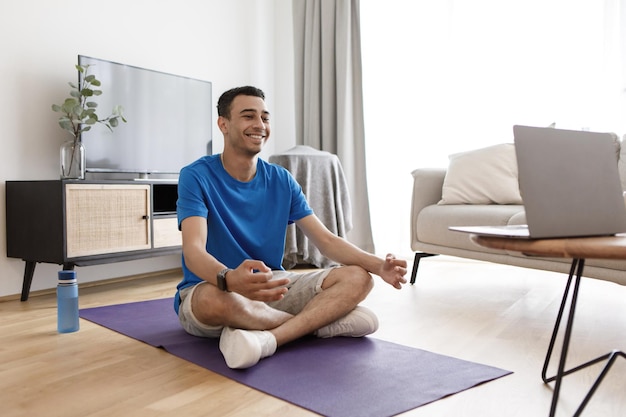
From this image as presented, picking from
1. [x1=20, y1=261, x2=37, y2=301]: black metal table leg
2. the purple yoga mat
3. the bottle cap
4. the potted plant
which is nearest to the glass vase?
the potted plant

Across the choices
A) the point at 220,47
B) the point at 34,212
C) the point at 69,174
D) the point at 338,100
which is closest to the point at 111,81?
the point at 69,174

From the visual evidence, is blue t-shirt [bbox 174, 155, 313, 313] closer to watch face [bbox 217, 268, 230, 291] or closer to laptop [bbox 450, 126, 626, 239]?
watch face [bbox 217, 268, 230, 291]

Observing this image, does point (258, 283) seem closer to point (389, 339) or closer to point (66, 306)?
point (389, 339)

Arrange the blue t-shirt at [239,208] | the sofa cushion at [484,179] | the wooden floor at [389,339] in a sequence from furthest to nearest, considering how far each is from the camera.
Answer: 1. the sofa cushion at [484,179]
2. the blue t-shirt at [239,208]
3. the wooden floor at [389,339]

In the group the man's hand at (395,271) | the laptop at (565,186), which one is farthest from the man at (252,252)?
the laptop at (565,186)

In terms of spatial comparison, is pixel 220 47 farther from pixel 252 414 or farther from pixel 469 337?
pixel 252 414

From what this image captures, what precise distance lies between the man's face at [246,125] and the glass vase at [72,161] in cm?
122

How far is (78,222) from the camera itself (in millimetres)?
2668

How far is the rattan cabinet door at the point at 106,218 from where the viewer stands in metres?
2.65

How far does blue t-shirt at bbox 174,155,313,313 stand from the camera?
5.92 ft

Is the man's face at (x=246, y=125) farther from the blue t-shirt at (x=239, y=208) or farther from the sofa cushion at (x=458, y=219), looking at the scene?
the sofa cushion at (x=458, y=219)

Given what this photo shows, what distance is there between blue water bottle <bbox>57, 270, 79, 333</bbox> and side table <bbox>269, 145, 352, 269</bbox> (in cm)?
155

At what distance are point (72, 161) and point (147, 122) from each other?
23.6 inches

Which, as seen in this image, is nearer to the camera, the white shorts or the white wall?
the white shorts
